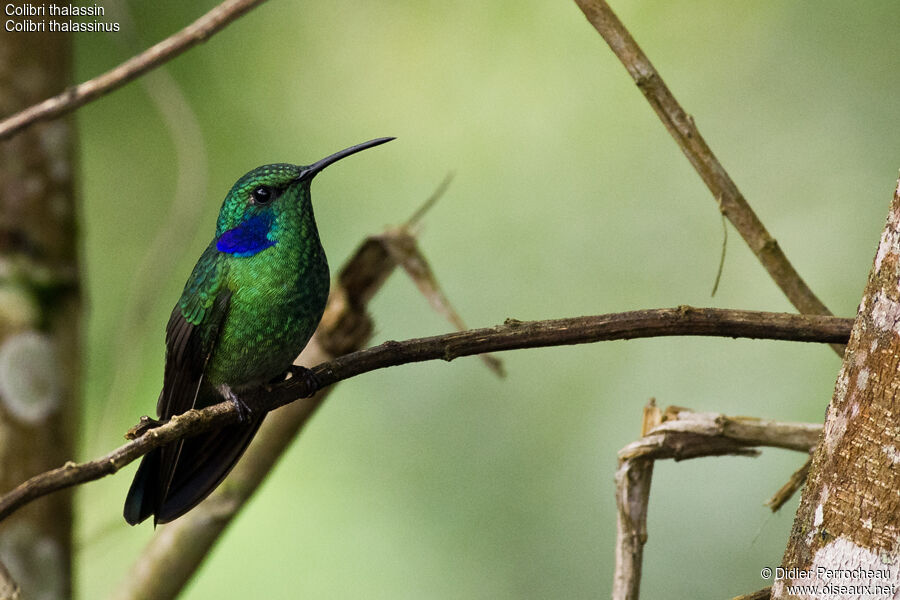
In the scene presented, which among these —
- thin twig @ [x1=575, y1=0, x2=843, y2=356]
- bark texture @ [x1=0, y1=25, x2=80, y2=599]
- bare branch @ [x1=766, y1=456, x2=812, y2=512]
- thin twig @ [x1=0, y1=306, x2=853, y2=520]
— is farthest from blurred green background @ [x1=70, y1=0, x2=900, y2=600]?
thin twig @ [x1=0, y1=306, x2=853, y2=520]

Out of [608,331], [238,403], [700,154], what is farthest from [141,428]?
→ [700,154]

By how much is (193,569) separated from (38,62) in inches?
66.9

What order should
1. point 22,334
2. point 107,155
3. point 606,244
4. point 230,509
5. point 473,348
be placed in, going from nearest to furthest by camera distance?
1. point 473,348
2. point 230,509
3. point 22,334
4. point 606,244
5. point 107,155

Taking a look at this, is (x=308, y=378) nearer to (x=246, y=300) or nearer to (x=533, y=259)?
(x=246, y=300)

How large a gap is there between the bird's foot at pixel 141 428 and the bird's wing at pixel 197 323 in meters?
0.59

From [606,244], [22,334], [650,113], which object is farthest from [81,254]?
[650,113]

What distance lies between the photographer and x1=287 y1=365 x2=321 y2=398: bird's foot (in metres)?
1.87

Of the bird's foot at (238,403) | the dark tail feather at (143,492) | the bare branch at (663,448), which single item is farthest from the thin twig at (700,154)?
the dark tail feather at (143,492)

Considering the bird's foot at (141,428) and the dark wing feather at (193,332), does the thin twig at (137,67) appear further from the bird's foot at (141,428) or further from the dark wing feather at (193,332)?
the bird's foot at (141,428)

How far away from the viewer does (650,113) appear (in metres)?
4.36

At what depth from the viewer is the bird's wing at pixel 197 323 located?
2.09 metres

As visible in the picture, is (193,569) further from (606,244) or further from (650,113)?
(650,113)

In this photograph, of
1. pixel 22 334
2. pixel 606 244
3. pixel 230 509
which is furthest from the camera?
pixel 606 244

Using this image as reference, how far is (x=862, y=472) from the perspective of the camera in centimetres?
140
